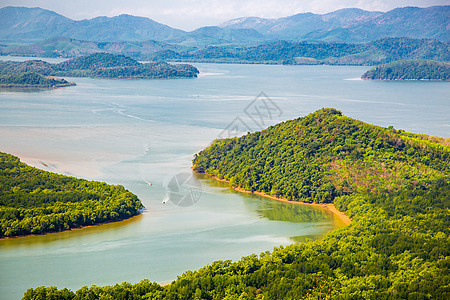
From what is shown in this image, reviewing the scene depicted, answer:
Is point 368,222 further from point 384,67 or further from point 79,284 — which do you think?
point 384,67

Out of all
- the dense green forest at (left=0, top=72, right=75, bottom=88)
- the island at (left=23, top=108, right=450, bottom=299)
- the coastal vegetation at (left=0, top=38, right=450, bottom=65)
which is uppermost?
the coastal vegetation at (left=0, top=38, right=450, bottom=65)

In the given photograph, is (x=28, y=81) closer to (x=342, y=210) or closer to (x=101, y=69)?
(x=101, y=69)

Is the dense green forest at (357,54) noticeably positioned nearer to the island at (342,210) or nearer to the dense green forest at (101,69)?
the dense green forest at (101,69)

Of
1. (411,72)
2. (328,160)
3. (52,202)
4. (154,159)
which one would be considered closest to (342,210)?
(328,160)

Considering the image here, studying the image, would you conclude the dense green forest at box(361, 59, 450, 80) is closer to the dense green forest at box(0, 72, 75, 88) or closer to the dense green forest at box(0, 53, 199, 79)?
the dense green forest at box(0, 53, 199, 79)

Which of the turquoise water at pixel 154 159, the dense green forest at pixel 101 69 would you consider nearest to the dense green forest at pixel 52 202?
the turquoise water at pixel 154 159

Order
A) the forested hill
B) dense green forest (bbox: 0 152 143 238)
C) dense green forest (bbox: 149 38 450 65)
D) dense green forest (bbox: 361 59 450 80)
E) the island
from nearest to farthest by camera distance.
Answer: the island, dense green forest (bbox: 0 152 143 238), the forested hill, dense green forest (bbox: 361 59 450 80), dense green forest (bbox: 149 38 450 65)

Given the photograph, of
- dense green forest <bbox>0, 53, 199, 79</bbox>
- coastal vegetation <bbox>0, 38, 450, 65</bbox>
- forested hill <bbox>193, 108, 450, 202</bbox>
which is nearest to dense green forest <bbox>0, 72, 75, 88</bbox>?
dense green forest <bbox>0, 53, 199, 79</bbox>
